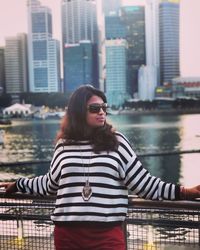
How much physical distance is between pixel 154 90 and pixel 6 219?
827 inches

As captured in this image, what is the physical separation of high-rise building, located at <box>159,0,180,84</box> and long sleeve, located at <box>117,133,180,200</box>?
21.5m

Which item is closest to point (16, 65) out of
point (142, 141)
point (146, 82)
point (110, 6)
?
point (110, 6)

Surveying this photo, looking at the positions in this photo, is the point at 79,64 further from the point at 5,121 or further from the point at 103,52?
the point at 5,121

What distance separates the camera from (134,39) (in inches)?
927

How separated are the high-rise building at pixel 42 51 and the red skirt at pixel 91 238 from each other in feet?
70.0

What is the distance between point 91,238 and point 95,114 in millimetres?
266

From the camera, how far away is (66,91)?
67.8 ft

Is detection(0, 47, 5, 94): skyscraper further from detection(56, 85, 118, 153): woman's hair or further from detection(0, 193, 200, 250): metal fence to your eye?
detection(56, 85, 118, 153): woman's hair

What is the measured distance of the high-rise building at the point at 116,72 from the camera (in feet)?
67.5

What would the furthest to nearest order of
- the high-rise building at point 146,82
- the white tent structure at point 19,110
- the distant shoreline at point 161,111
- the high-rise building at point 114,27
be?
the high-rise building at point 114,27 → the white tent structure at point 19,110 → the distant shoreline at point 161,111 → the high-rise building at point 146,82

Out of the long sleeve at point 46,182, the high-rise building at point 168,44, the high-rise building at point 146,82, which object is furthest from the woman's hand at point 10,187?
the high-rise building at point 168,44

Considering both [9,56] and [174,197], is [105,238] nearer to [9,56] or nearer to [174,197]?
[174,197]

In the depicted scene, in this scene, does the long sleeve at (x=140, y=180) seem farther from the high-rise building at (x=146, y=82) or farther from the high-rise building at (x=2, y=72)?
the high-rise building at (x=2, y=72)

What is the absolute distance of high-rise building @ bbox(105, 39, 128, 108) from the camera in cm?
2056
